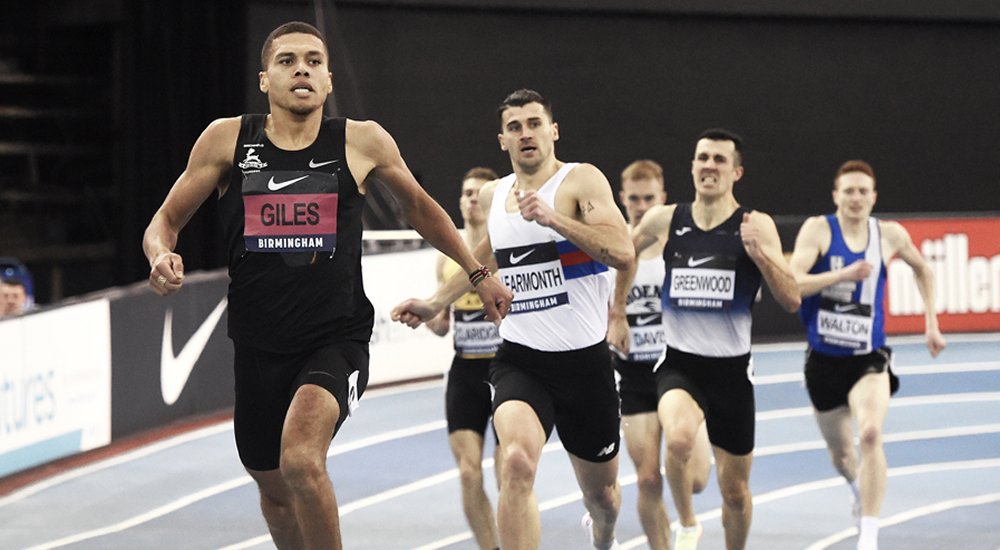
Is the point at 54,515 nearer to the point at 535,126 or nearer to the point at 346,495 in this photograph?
the point at 346,495

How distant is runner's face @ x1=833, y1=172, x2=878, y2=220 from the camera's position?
8.84 meters

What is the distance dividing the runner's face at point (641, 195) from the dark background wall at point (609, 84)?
10703mm

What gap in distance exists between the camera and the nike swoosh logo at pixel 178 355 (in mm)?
12867

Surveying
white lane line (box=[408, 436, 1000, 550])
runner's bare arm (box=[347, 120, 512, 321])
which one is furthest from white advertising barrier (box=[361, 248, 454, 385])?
runner's bare arm (box=[347, 120, 512, 321])

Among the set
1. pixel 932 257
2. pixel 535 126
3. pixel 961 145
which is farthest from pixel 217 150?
pixel 961 145

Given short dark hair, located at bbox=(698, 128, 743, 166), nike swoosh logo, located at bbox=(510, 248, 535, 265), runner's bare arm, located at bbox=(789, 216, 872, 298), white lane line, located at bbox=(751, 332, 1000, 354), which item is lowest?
white lane line, located at bbox=(751, 332, 1000, 354)

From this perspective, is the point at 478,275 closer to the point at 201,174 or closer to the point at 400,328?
the point at 201,174

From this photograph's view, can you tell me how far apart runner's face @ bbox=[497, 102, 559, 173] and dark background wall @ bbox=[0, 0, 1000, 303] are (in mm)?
12140

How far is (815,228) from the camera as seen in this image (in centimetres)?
892

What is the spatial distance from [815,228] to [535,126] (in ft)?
8.55

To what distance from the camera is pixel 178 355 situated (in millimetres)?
13125

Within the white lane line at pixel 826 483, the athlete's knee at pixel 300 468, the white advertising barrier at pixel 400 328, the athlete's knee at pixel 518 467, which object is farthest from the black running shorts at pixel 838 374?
the white advertising barrier at pixel 400 328

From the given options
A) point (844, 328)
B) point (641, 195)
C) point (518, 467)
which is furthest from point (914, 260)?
point (518, 467)

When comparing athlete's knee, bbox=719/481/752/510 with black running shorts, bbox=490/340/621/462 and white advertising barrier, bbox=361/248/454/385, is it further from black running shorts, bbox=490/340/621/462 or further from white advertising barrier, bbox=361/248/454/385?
white advertising barrier, bbox=361/248/454/385
